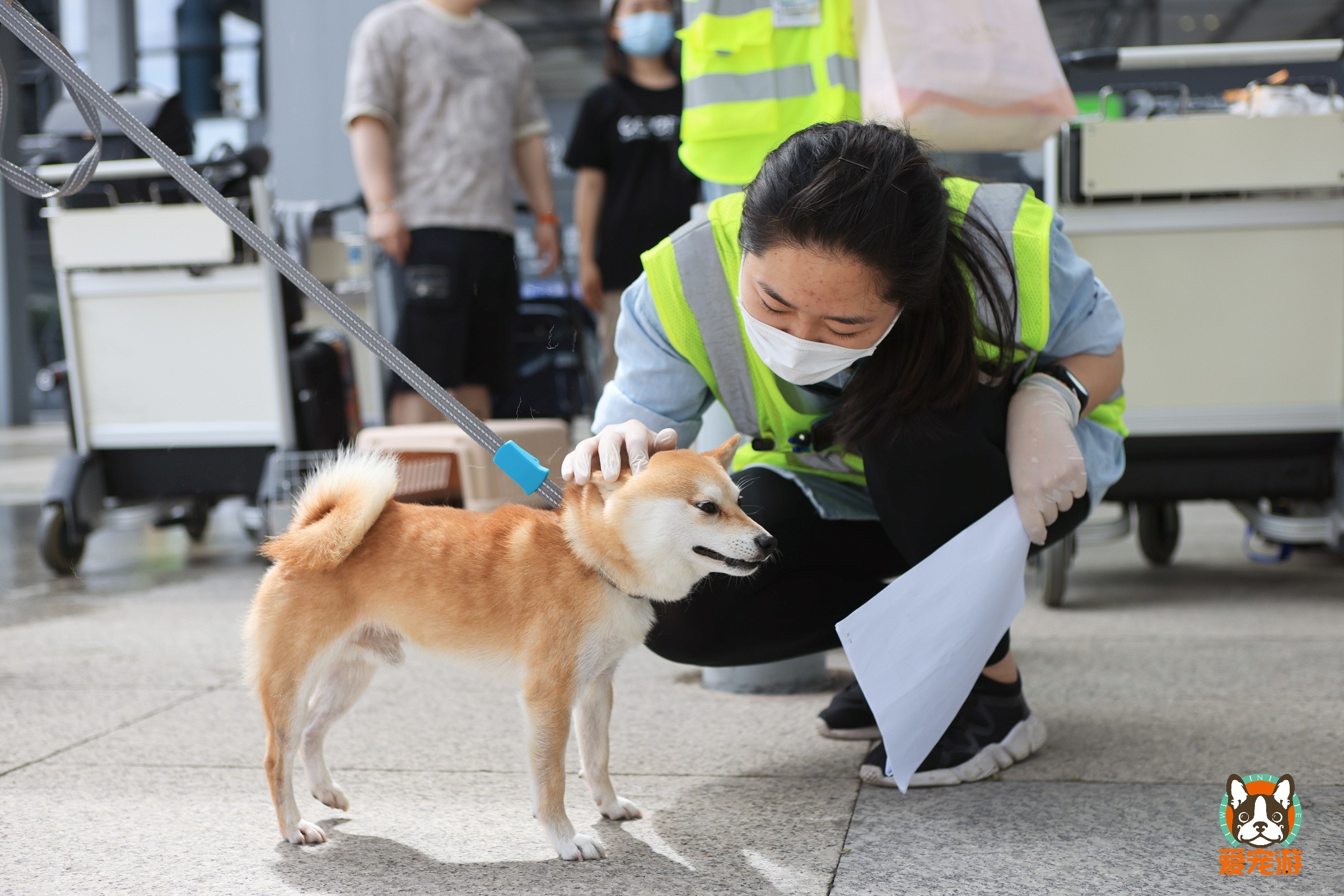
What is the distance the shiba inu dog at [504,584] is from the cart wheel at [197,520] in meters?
2.76

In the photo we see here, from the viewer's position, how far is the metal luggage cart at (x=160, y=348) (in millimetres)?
3330

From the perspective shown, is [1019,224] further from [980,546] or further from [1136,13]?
[1136,13]

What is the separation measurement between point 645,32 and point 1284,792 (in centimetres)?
269

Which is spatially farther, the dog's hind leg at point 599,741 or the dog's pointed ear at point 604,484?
the dog's hind leg at point 599,741

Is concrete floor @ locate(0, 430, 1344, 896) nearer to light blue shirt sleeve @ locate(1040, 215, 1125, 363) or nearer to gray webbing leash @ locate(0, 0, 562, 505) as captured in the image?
gray webbing leash @ locate(0, 0, 562, 505)

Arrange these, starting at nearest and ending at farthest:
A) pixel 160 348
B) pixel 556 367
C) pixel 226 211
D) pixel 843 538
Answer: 1. pixel 226 211
2. pixel 843 538
3. pixel 160 348
4. pixel 556 367

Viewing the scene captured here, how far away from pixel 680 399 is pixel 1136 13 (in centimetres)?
963

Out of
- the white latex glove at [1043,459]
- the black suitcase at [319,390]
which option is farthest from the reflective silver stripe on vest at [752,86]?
the black suitcase at [319,390]

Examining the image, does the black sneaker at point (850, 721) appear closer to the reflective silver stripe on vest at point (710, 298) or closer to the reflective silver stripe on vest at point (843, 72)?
the reflective silver stripe on vest at point (710, 298)

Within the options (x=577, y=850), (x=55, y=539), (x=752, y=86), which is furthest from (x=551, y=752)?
(x=55, y=539)

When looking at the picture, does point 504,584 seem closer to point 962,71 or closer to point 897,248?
point 897,248

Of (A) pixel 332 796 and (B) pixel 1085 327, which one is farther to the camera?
(B) pixel 1085 327

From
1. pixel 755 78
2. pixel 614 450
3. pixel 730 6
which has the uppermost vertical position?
pixel 730 6

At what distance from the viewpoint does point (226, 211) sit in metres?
1.25
